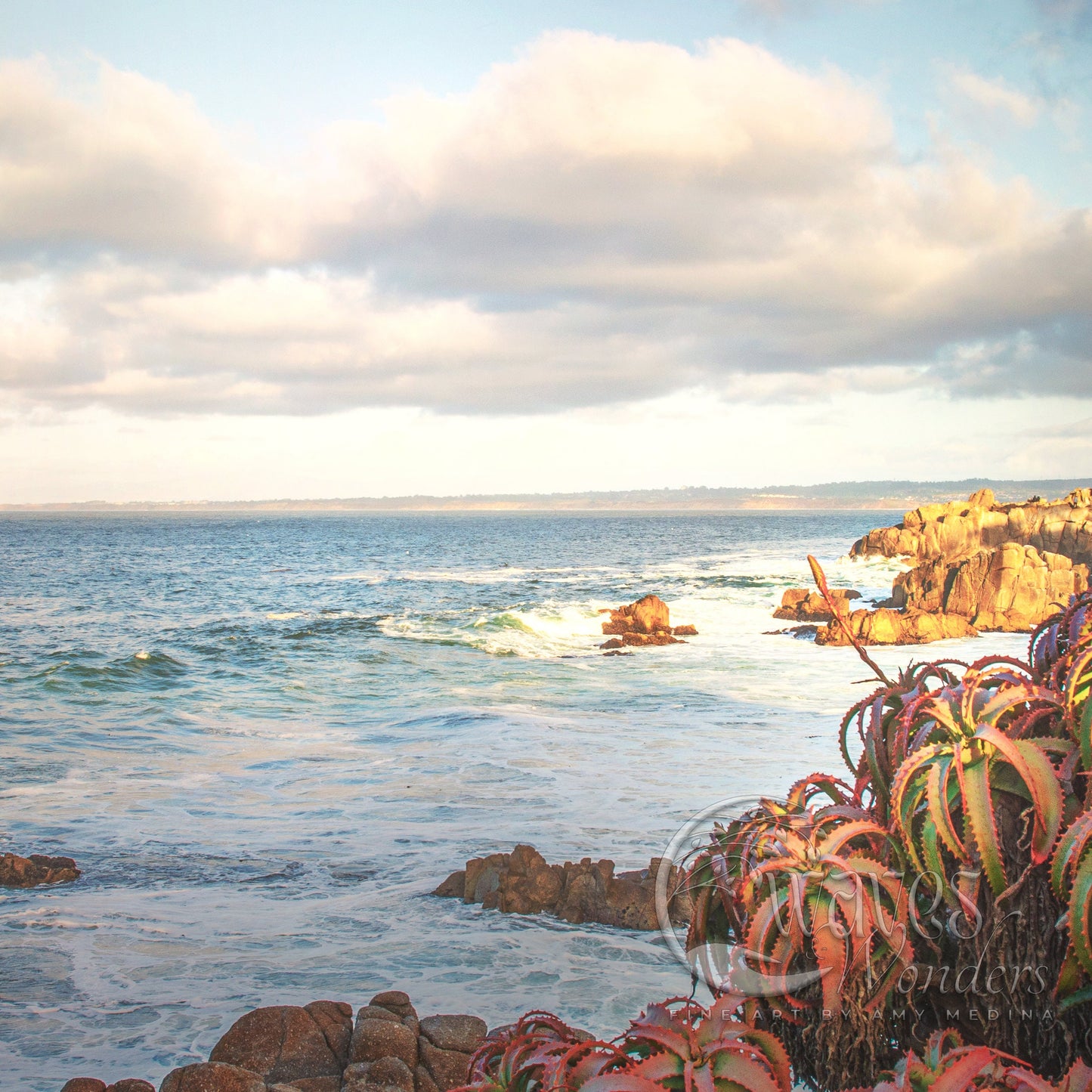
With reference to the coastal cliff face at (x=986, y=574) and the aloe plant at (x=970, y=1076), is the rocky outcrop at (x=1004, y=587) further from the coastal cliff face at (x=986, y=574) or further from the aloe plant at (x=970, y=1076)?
the aloe plant at (x=970, y=1076)

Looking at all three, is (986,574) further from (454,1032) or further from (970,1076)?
(970,1076)

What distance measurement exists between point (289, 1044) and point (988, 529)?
1648 inches

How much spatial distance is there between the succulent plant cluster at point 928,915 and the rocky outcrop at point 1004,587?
2798 cm

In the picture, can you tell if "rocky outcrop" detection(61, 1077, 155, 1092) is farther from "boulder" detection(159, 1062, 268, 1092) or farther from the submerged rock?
"boulder" detection(159, 1062, 268, 1092)

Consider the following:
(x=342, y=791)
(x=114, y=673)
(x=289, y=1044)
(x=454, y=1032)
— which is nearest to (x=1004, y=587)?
(x=342, y=791)

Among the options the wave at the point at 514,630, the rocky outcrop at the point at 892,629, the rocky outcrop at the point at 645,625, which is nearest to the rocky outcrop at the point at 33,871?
the wave at the point at 514,630

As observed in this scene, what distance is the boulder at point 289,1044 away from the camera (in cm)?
412

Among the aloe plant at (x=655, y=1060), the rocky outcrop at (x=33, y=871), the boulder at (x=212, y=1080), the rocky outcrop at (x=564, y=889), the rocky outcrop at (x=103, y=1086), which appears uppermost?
the aloe plant at (x=655, y=1060)

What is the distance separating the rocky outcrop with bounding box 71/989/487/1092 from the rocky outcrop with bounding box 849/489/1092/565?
1397 inches

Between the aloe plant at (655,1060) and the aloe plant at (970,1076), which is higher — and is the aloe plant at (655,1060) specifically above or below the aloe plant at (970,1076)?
below

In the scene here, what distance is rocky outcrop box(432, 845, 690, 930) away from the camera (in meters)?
6.92

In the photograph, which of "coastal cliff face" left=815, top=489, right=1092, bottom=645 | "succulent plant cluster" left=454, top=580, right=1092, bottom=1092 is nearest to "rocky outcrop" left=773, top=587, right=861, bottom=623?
"coastal cliff face" left=815, top=489, right=1092, bottom=645

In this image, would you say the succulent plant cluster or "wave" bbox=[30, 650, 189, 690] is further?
"wave" bbox=[30, 650, 189, 690]

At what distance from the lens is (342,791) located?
11500 millimetres
